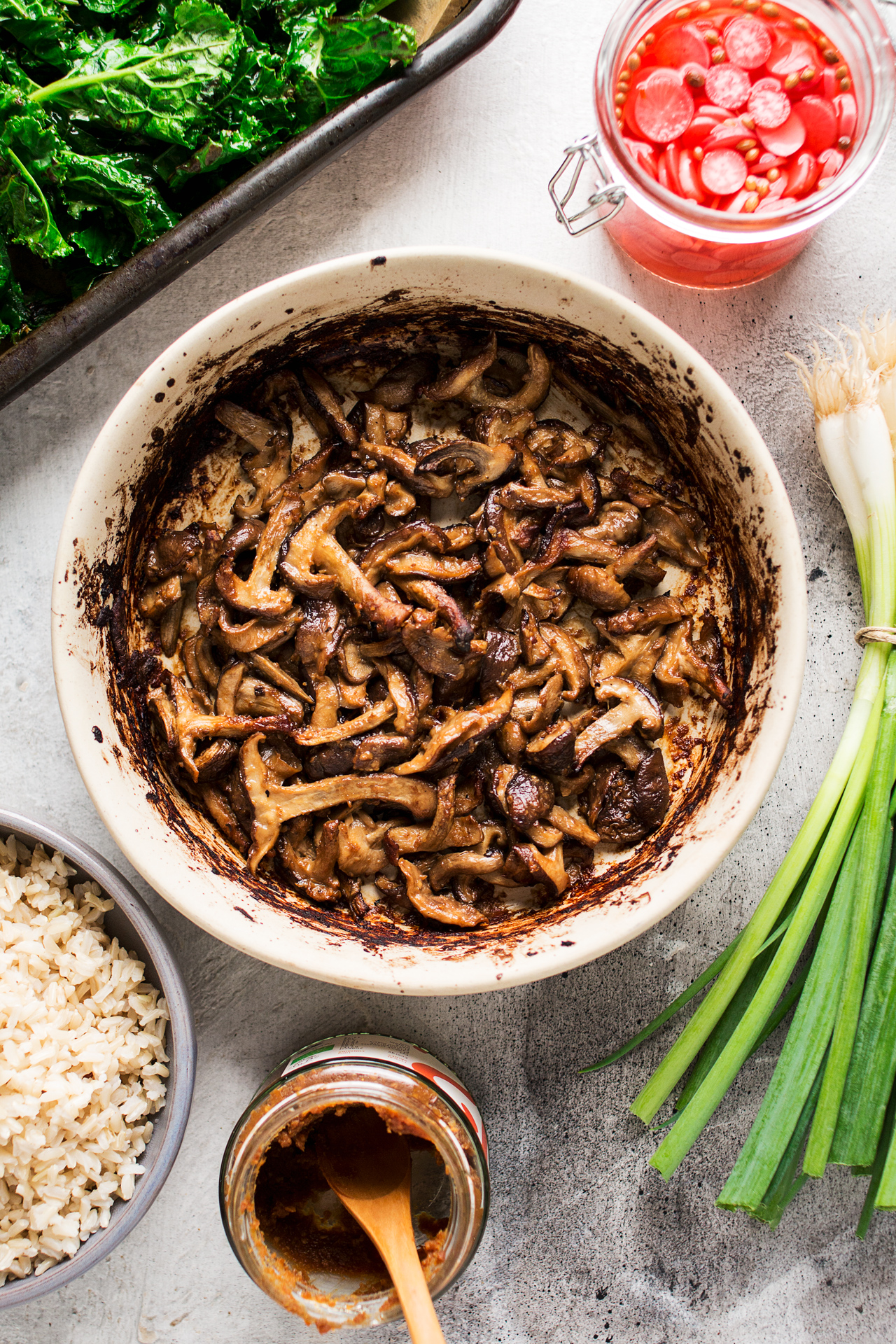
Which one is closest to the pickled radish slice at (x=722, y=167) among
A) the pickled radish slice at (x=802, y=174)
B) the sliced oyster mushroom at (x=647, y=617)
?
the pickled radish slice at (x=802, y=174)

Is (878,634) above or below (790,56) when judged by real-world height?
below

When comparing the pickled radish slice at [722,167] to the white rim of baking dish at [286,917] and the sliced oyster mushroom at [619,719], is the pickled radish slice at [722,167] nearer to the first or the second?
the white rim of baking dish at [286,917]

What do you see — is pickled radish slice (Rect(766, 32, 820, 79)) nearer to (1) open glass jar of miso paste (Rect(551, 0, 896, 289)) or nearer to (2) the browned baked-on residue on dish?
(1) open glass jar of miso paste (Rect(551, 0, 896, 289))

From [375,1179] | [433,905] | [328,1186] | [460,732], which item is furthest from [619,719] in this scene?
[328,1186]

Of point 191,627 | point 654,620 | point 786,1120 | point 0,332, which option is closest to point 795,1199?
point 786,1120

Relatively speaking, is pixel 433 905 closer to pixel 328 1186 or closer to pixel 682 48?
pixel 328 1186

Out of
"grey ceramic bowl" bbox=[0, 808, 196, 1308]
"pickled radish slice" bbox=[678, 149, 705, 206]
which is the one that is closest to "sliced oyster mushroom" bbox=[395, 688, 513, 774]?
"grey ceramic bowl" bbox=[0, 808, 196, 1308]
